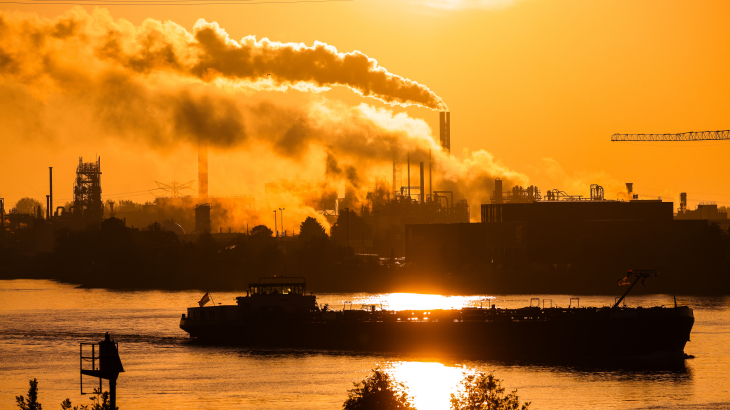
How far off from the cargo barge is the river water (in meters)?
2.14

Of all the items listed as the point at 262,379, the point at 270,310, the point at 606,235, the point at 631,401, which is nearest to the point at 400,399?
the point at 631,401

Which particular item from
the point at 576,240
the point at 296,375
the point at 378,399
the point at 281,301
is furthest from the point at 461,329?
the point at 576,240

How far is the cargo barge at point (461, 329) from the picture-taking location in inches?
3450

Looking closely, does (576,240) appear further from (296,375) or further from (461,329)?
(296,375)

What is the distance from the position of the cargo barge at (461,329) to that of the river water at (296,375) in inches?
84.1

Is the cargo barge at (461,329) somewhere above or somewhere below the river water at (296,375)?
above

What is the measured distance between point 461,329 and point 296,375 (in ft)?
58.2

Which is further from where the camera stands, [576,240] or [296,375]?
[576,240]

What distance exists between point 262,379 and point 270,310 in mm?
20313

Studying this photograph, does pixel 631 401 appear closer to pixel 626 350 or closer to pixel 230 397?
pixel 626 350

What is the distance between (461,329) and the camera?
9150cm

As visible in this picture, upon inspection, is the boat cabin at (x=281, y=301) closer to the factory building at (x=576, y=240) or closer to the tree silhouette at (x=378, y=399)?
the tree silhouette at (x=378, y=399)

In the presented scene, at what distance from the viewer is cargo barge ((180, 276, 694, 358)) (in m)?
87.6

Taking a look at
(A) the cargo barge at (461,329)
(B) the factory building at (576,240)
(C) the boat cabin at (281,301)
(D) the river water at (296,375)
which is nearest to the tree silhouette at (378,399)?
(D) the river water at (296,375)
